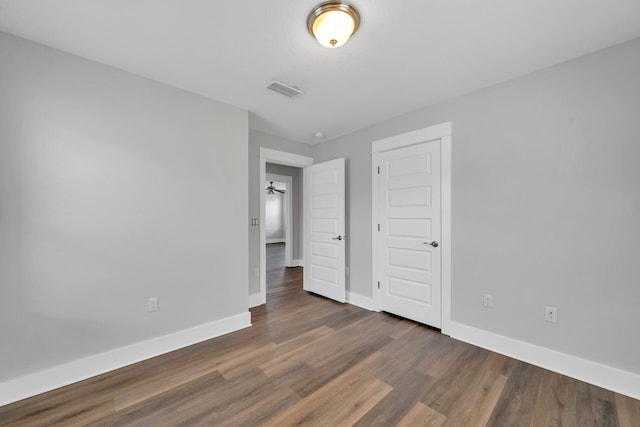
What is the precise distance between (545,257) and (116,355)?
3.67 m

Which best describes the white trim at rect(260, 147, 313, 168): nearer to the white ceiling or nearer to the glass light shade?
the white ceiling

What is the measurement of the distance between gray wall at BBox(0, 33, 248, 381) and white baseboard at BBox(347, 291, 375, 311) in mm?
1610

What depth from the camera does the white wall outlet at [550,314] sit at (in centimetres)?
209

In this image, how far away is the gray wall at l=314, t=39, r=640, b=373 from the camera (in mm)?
1841

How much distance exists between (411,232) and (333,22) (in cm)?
223

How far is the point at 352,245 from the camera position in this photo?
3691 mm

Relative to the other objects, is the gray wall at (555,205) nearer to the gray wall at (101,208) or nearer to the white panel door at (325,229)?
the white panel door at (325,229)

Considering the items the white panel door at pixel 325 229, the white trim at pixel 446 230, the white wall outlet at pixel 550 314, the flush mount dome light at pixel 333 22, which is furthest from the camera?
the white panel door at pixel 325 229

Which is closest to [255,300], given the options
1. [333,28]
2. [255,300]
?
[255,300]

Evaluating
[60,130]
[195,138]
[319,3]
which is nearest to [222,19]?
[319,3]

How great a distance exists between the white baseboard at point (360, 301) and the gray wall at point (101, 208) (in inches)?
63.4

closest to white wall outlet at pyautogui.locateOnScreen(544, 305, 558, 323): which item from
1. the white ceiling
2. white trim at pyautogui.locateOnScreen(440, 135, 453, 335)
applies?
white trim at pyautogui.locateOnScreen(440, 135, 453, 335)

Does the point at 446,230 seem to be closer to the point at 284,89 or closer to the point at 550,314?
the point at 550,314

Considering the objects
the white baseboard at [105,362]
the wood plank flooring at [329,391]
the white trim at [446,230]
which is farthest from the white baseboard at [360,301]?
the white baseboard at [105,362]
